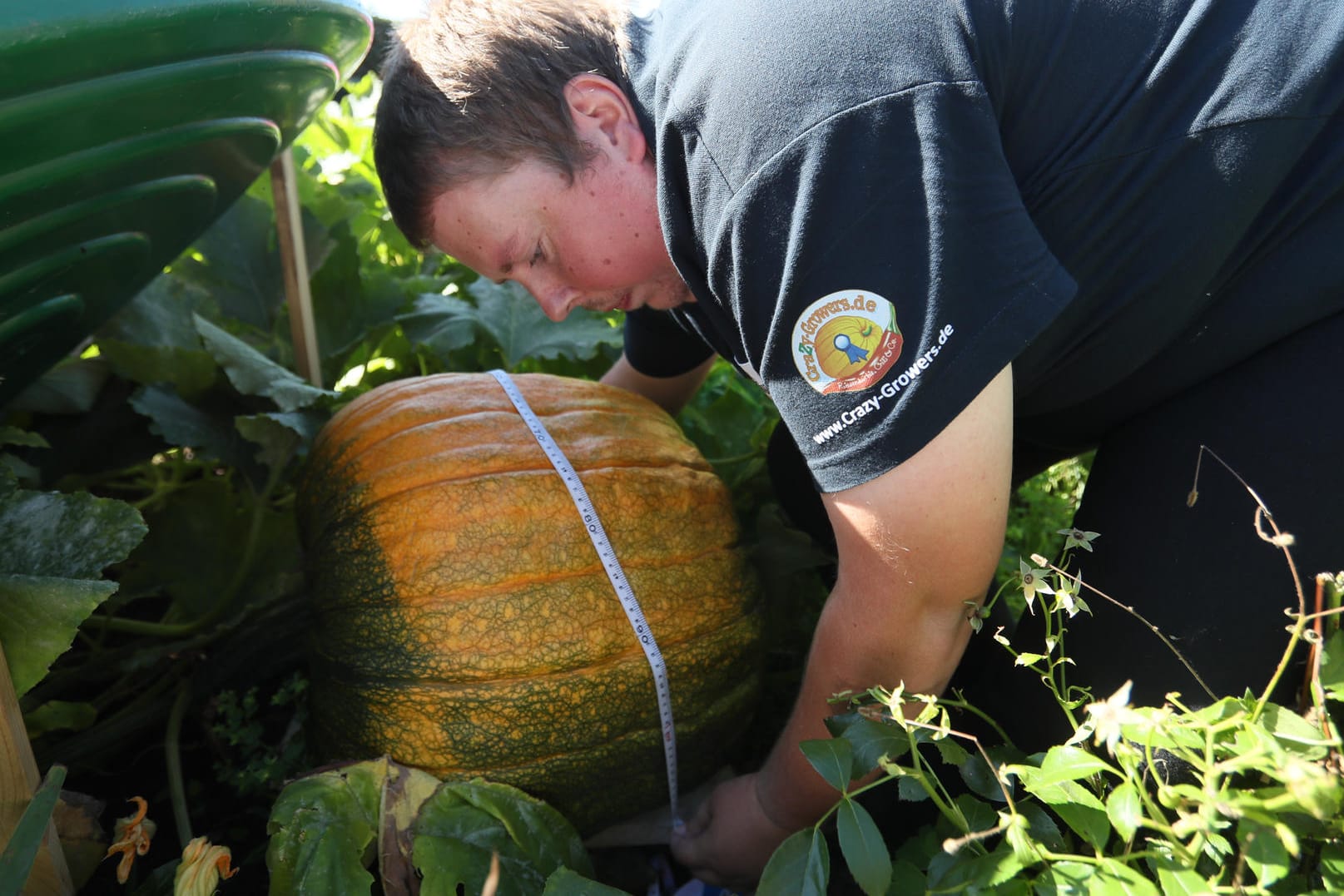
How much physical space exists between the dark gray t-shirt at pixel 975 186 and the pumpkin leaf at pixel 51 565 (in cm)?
78

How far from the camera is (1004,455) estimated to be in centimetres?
109

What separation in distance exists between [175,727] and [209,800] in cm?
16

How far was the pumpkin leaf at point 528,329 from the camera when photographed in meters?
2.15

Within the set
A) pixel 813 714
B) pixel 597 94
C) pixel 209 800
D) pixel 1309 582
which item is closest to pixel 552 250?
pixel 597 94

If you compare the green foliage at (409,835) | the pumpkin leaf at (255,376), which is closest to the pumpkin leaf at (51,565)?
the green foliage at (409,835)

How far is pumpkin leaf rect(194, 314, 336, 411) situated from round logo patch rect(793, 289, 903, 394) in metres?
1.04

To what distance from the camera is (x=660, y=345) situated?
6.31 feet

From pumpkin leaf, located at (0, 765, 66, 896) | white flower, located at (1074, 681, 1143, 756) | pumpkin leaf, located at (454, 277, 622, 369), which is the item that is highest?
white flower, located at (1074, 681, 1143, 756)

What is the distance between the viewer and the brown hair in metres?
1.26

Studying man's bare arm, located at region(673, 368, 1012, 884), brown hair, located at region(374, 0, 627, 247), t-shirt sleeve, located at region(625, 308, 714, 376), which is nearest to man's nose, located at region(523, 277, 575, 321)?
brown hair, located at region(374, 0, 627, 247)

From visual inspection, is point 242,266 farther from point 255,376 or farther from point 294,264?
point 255,376

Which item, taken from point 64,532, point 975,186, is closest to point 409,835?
point 64,532

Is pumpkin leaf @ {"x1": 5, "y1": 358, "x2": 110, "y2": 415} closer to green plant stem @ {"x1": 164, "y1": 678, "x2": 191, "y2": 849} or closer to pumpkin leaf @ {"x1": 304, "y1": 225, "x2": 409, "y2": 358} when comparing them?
pumpkin leaf @ {"x1": 304, "y1": 225, "x2": 409, "y2": 358}

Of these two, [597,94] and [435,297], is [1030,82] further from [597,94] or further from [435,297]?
[435,297]
